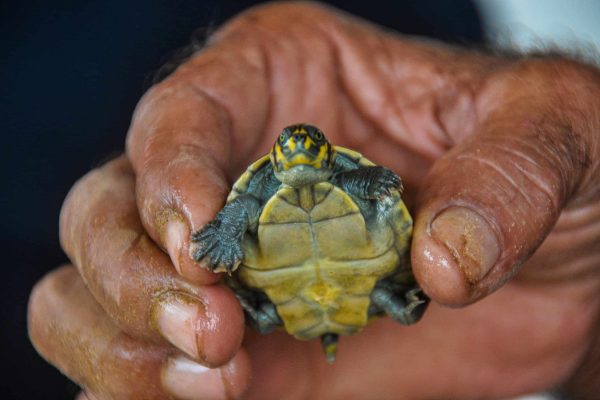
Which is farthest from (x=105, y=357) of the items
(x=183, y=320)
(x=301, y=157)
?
(x=301, y=157)

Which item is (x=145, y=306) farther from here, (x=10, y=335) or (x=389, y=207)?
(x=10, y=335)

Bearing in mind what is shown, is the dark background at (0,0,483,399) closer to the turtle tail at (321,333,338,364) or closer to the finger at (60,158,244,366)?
the finger at (60,158,244,366)

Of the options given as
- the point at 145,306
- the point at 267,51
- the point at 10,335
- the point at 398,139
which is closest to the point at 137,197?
the point at 145,306

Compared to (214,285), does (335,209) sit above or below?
above

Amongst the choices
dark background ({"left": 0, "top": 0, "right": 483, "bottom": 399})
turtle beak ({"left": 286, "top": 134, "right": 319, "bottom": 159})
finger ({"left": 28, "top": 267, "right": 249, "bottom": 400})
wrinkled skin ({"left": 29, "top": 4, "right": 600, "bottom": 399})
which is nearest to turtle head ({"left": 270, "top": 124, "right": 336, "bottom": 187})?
turtle beak ({"left": 286, "top": 134, "right": 319, "bottom": 159})

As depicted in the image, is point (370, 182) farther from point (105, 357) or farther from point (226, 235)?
point (105, 357)

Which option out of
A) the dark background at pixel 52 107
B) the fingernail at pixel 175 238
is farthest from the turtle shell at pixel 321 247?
the dark background at pixel 52 107

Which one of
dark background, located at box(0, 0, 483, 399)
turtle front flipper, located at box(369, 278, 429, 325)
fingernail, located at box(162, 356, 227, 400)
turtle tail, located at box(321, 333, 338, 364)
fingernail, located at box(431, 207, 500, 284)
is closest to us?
fingernail, located at box(431, 207, 500, 284)
